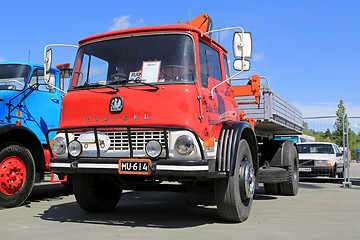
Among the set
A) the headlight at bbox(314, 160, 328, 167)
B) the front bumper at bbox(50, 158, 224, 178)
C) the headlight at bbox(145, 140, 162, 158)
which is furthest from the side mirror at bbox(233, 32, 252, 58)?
the headlight at bbox(314, 160, 328, 167)

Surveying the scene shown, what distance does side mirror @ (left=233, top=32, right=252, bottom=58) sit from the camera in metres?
4.74

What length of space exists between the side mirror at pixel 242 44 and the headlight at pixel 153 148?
1.47 meters

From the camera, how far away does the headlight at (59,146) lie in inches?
191

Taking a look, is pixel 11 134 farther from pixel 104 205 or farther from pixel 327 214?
pixel 327 214

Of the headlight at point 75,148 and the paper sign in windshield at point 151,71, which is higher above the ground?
the paper sign in windshield at point 151,71

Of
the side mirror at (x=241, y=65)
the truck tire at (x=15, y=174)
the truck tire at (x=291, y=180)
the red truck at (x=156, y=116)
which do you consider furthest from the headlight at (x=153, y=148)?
the truck tire at (x=291, y=180)

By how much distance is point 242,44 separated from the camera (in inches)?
187

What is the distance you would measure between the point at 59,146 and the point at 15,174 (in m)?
2.15

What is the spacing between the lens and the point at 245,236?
170 inches

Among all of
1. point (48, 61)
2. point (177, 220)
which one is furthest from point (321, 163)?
point (48, 61)

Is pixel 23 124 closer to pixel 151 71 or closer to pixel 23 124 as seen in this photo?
pixel 23 124

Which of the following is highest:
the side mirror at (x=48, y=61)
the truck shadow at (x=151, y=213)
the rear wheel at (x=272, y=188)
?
the side mirror at (x=48, y=61)

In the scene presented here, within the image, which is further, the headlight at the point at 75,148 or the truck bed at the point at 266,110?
the truck bed at the point at 266,110

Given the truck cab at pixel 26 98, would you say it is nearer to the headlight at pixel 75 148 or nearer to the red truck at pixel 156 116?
the red truck at pixel 156 116
